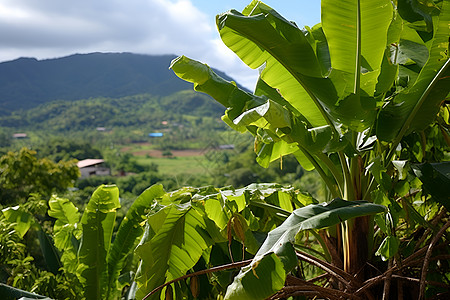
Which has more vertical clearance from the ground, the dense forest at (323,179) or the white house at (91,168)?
the dense forest at (323,179)

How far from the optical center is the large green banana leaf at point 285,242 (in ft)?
4.28

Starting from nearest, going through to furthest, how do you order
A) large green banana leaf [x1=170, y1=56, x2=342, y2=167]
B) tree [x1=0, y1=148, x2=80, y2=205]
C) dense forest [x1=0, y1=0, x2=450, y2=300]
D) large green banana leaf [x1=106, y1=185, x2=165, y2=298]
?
large green banana leaf [x1=170, y1=56, x2=342, y2=167] → dense forest [x1=0, y1=0, x2=450, y2=300] → large green banana leaf [x1=106, y1=185, x2=165, y2=298] → tree [x1=0, y1=148, x2=80, y2=205]

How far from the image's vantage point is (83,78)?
228ft

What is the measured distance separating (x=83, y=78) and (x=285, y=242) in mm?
72971

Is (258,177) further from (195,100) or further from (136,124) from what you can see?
(195,100)

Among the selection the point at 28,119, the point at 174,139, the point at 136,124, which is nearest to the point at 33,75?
the point at 28,119

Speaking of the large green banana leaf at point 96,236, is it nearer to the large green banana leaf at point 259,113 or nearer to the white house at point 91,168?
the large green banana leaf at point 259,113

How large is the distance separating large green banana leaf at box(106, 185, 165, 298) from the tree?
6197mm

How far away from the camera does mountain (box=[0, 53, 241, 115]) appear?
195ft

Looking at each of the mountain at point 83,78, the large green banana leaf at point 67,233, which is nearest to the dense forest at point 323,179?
the large green banana leaf at point 67,233

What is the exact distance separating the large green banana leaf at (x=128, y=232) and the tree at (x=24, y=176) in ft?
20.3

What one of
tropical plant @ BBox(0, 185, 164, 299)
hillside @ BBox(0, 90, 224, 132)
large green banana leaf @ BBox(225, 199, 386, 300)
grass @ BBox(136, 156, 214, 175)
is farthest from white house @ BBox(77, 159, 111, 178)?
large green banana leaf @ BBox(225, 199, 386, 300)

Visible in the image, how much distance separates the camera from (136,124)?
54.4m

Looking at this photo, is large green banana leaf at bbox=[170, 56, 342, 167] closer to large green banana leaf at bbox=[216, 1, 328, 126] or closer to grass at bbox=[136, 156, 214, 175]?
large green banana leaf at bbox=[216, 1, 328, 126]
